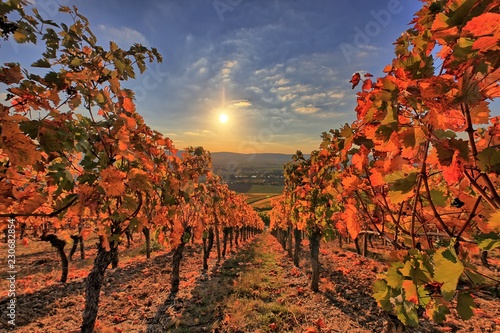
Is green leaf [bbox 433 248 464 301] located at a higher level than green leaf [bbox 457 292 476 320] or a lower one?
higher

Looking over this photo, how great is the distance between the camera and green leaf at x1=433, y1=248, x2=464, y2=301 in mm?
973

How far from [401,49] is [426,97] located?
2.48 feet

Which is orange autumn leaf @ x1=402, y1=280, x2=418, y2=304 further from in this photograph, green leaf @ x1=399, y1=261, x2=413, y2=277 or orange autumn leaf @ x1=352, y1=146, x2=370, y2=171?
orange autumn leaf @ x1=352, y1=146, x2=370, y2=171

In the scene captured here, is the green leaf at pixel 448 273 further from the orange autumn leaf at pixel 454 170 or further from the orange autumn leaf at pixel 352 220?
the orange autumn leaf at pixel 352 220

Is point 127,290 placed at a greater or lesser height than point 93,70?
lesser

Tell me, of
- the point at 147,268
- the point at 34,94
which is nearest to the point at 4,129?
the point at 34,94

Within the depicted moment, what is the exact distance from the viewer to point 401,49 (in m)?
1.57

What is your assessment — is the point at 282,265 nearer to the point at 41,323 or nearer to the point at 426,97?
the point at 41,323

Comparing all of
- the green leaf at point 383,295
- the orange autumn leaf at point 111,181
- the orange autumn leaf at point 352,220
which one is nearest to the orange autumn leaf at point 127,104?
the orange autumn leaf at point 111,181

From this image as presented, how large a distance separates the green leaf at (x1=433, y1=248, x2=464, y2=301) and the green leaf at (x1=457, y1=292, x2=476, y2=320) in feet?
1.07

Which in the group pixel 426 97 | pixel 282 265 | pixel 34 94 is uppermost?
pixel 34 94

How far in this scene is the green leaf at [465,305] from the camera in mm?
1177

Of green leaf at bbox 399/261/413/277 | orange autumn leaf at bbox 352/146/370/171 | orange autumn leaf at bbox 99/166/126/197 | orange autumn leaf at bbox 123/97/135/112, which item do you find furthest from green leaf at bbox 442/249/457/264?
orange autumn leaf at bbox 123/97/135/112

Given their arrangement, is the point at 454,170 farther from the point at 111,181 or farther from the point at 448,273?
the point at 111,181
